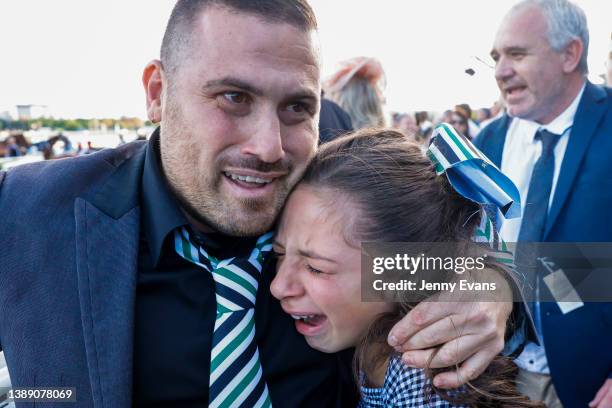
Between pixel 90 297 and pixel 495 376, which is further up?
pixel 90 297

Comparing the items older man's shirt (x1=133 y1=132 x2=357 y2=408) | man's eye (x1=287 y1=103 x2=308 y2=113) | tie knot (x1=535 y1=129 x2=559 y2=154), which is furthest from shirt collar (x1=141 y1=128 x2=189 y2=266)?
tie knot (x1=535 y1=129 x2=559 y2=154)

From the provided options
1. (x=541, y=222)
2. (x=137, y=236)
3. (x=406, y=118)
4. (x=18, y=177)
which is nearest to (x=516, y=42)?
(x=541, y=222)

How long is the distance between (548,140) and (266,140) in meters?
1.91

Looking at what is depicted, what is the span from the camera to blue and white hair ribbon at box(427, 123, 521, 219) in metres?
1.43

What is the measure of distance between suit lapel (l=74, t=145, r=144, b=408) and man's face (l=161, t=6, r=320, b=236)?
0.70 ft

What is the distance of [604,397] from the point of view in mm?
2287

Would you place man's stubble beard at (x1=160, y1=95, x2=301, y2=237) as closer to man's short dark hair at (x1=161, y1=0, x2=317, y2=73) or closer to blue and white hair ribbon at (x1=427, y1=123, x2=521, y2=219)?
man's short dark hair at (x1=161, y1=0, x2=317, y2=73)

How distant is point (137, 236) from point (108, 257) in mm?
108

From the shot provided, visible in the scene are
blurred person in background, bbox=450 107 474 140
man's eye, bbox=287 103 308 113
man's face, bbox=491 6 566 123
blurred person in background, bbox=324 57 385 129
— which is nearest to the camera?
man's eye, bbox=287 103 308 113

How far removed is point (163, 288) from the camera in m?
1.43

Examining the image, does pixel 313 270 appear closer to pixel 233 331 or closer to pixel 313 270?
pixel 313 270

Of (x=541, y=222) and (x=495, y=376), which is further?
(x=541, y=222)

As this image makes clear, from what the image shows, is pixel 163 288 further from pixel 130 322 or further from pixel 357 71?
pixel 357 71

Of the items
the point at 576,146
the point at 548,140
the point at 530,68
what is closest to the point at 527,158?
the point at 548,140
